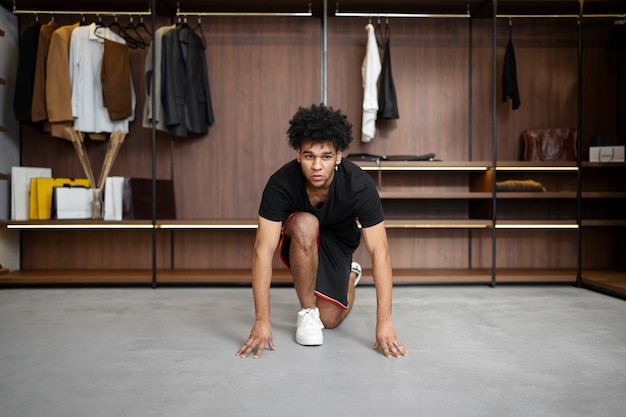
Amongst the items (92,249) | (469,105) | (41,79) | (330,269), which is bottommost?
(92,249)

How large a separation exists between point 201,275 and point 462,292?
1.99 meters

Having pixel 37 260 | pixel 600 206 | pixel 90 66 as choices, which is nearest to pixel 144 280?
pixel 37 260

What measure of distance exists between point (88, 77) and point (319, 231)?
8.96 ft

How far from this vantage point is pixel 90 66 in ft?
13.3

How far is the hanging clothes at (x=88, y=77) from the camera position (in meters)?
4.03

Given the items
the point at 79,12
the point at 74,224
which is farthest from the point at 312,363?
the point at 79,12

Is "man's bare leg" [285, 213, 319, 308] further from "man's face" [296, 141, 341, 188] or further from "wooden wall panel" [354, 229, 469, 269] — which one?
"wooden wall panel" [354, 229, 469, 269]

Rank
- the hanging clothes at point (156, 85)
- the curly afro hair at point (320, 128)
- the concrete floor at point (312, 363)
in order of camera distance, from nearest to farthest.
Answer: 1. the concrete floor at point (312, 363)
2. the curly afro hair at point (320, 128)
3. the hanging clothes at point (156, 85)

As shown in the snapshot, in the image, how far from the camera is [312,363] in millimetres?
1938

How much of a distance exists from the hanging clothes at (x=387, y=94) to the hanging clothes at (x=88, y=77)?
7.02ft

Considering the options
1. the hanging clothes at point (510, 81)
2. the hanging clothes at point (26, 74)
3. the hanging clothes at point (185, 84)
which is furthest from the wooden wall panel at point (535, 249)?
the hanging clothes at point (26, 74)

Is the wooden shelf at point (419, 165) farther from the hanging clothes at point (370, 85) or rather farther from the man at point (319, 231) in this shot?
the man at point (319, 231)

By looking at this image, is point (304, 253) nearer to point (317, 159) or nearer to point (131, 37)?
point (317, 159)

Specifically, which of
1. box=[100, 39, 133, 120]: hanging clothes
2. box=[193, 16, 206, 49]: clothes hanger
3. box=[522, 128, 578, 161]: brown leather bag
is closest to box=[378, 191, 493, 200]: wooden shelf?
box=[522, 128, 578, 161]: brown leather bag
